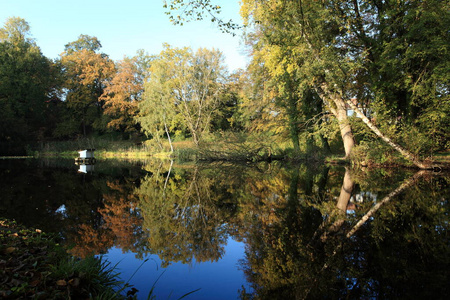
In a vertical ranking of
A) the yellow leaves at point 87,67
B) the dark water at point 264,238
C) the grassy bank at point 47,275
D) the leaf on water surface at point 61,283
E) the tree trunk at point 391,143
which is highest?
the yellow leaves at point 87,67

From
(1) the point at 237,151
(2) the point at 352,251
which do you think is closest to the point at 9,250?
(2) the point at 352,251

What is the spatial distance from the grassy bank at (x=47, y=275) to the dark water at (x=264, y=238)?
1.42ft

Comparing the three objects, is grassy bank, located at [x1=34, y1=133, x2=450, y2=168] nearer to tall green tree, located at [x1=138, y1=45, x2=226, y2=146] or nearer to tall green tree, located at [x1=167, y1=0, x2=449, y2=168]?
tall green tree, located at [x1=167, y1=0, x2=449, y2=168]

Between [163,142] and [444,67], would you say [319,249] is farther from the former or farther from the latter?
[163,142]

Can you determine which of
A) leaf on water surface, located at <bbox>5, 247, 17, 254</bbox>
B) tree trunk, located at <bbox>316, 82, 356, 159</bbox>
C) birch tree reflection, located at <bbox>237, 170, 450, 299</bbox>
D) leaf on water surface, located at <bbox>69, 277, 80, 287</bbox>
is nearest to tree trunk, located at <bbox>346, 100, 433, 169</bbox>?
tree trunk, located at <bbox>316, 82, 356, 159</bbox>

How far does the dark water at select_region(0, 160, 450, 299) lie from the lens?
3.00 metres

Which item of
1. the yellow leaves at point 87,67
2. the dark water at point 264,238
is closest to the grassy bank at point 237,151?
the dark water at point 264,238

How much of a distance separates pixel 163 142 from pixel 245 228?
29156mm

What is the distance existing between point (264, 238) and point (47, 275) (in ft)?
9.39

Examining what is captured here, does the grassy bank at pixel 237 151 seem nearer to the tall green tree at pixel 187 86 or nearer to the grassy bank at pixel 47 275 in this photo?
the tall green tree at pixel 187 86

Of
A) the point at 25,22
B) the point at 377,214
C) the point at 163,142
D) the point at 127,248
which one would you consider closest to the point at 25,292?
the point at 127,248

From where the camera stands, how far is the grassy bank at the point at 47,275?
2324 mm

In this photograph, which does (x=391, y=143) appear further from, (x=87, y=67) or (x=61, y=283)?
(x=87, y=67)

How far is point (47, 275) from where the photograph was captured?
2.57 m
